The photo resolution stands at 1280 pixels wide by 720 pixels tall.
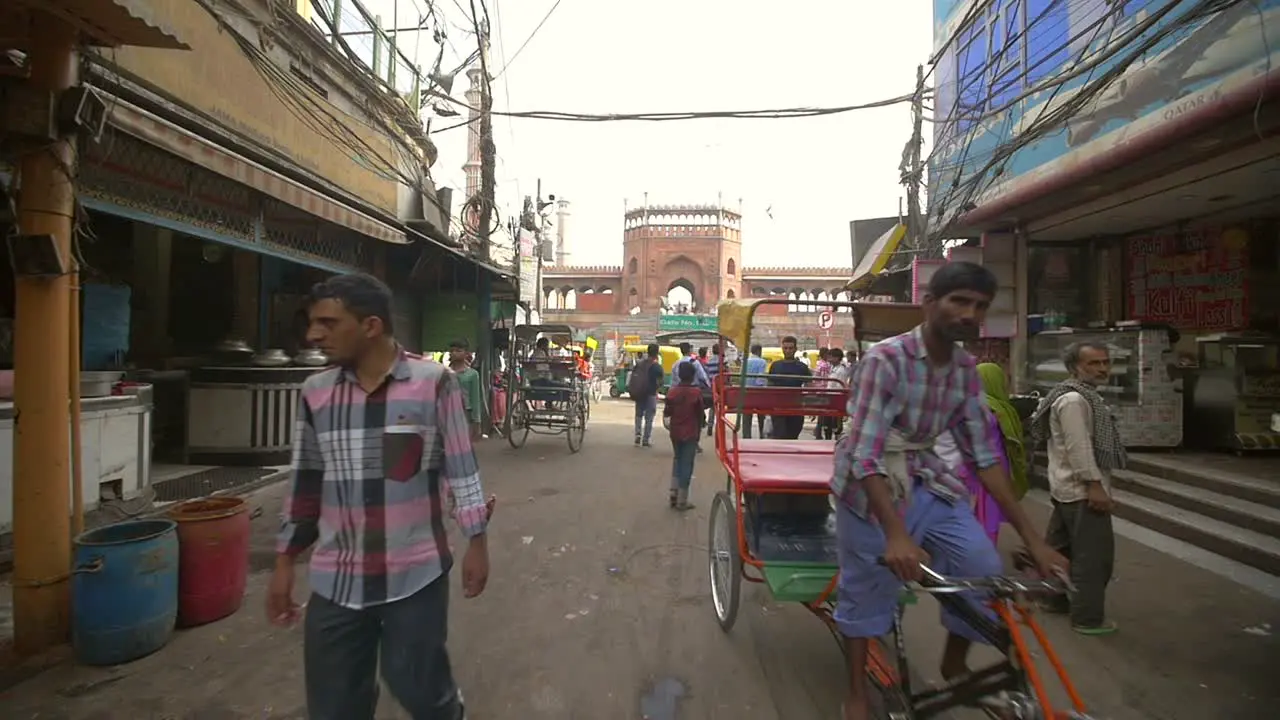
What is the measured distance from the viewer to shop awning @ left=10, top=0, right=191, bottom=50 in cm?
302

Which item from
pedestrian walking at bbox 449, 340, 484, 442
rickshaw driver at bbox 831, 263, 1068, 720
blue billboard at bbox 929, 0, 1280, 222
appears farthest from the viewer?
pedestrian walking at bbox 449, 340, 484, 442

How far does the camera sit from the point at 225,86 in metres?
6.68

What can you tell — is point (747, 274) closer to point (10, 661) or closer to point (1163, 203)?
point (1163, 203)

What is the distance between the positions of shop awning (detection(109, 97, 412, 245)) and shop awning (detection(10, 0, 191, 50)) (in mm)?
410

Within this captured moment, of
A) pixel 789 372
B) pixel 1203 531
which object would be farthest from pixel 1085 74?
pixel 1203 531

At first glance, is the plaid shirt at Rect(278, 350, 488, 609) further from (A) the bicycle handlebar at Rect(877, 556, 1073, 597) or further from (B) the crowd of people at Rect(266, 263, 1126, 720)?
(A) the bicycle handlebar at Rect(877, 556, 1073, 597)

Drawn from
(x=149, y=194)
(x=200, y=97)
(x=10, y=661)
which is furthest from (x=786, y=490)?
(x=200, y=97)

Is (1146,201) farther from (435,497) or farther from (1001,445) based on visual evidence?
(435,497)

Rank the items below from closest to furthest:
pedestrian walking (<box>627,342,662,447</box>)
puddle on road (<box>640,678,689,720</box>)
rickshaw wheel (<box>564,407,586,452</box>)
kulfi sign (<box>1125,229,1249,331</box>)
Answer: puddle on road (<box>640,678,689,720</box>)
kulfi sign (<box>1125,229,1249,331</box>)
pedestrian walking (<box>627,342,662,447</box>)
rickshaw wheel (<box>564,407,586,452</box>)

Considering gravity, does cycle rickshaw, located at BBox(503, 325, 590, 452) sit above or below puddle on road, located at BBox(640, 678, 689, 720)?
above

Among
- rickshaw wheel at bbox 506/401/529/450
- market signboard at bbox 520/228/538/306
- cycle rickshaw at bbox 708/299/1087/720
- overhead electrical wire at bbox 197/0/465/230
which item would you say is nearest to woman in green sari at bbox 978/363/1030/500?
cycle rickshaw at bbox 708/299/1087/720

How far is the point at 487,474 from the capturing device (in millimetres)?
8398

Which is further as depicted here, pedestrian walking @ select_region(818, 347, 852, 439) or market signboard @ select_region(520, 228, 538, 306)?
market signboard @ select_region(520, 228, 538, 306)

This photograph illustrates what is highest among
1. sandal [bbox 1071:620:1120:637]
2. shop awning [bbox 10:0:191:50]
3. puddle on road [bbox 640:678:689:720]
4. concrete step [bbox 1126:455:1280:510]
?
shop awning [bbox 10:0:191:50]
